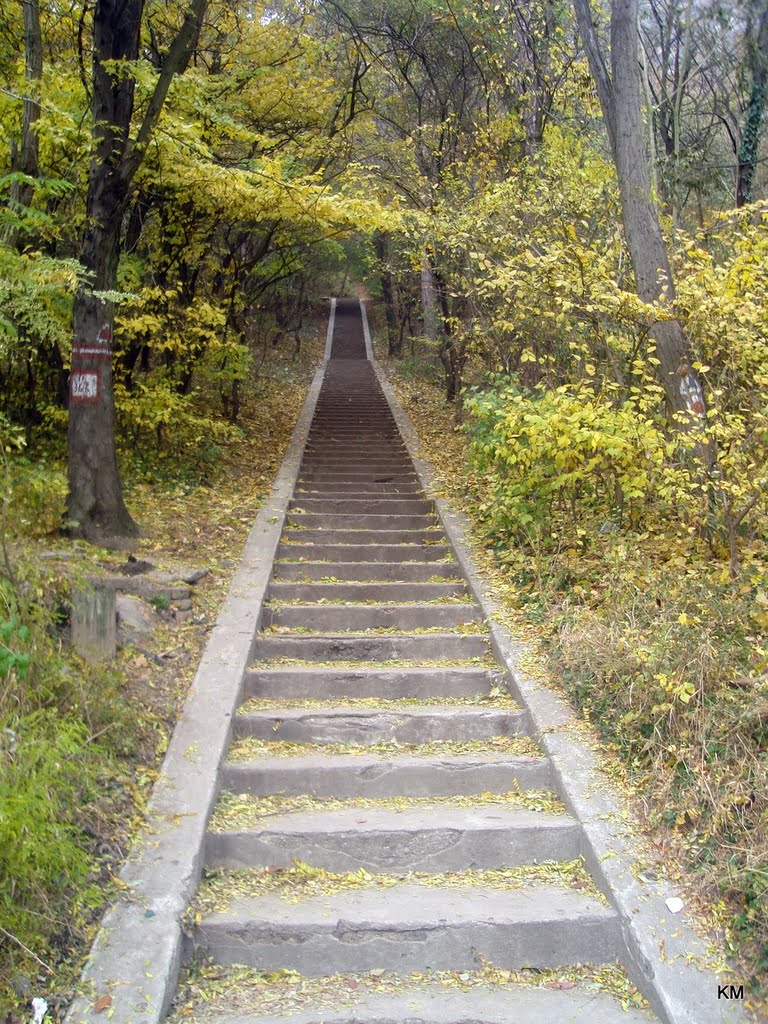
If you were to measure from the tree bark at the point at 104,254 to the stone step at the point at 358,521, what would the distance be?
2.11 meters

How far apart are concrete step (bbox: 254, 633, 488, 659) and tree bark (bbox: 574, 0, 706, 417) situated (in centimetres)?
248

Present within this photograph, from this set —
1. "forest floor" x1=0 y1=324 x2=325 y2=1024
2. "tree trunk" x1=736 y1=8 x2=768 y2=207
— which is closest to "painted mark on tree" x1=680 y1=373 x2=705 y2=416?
"forest floor" x1=0 y1=324 x2=325 y2=1024

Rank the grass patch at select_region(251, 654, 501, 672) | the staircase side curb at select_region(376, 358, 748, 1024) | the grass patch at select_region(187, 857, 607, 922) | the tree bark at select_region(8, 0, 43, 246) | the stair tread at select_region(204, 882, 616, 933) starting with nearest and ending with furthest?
the staircase side curb at select_region(376, 358, 748, 1024), the stair tread at select_region(204, 882, 616, 933), the grass patch at select_region(187, 857, 607, 922), the grass patch at select_region(251, 654, 501, 672), the tree bark at select_region(8, 0, 43, 246)

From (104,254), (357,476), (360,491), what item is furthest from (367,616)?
(357,476)

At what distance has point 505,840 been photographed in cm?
432

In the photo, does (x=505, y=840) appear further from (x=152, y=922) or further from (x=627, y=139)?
(x=627, y=139)

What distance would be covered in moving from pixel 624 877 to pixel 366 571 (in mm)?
4166

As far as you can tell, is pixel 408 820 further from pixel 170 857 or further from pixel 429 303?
pixel 429 303

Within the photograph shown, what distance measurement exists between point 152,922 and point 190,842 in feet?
1.68

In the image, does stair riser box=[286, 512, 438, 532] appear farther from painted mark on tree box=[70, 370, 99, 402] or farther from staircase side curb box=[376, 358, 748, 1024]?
staircase side curb box=[376, 358, 748, 1024]

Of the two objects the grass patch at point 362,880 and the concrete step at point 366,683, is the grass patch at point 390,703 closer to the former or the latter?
the concrete step at point 366,683

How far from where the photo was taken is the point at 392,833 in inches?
168

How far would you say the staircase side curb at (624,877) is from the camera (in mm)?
3287

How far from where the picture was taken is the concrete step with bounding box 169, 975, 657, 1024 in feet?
11.0
